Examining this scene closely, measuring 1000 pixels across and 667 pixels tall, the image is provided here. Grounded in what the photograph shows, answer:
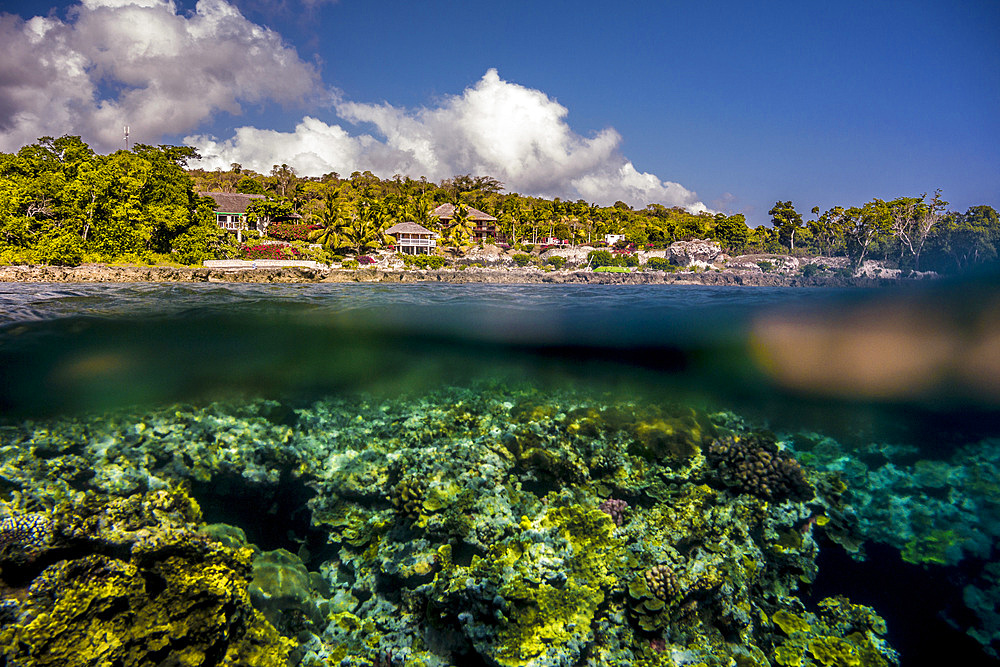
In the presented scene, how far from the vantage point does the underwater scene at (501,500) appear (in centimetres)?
390

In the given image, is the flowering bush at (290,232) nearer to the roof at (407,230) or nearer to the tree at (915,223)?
the roof at (407,230)

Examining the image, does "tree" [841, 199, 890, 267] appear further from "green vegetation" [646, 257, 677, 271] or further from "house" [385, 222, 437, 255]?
"house" [385, 222, 437, 255]

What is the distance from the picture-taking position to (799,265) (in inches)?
1184

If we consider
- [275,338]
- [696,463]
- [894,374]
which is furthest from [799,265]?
[275,338]

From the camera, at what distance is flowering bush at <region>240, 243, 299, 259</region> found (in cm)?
2827

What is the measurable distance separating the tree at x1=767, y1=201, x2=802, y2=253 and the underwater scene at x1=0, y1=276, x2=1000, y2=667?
35.4 m

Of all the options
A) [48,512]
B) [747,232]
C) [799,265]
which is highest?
[747,232]

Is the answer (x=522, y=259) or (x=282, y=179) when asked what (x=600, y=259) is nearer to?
(x=522, y=259)

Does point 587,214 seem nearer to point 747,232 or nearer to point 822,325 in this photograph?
point 747,232

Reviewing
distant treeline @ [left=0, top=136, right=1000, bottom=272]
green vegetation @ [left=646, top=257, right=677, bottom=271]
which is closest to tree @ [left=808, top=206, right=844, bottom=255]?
distant treeline @ [left=0, top=136, right=1000, bottom=272]

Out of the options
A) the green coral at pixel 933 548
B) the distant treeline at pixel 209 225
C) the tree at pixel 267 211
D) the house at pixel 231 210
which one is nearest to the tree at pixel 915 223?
the distant treeline at pixel 209 225

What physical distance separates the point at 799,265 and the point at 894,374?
25.7 metres

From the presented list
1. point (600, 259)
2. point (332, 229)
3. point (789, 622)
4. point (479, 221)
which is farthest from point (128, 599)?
point (479, 221)

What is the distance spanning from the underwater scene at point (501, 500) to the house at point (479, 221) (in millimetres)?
41549
